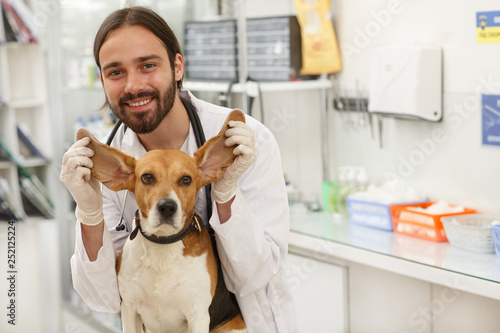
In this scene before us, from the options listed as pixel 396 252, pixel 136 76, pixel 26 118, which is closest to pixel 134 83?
pixel 136 76

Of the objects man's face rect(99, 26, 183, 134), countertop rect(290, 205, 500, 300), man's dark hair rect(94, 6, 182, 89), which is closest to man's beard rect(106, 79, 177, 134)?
man's face rect(99, 26, 183, 134)

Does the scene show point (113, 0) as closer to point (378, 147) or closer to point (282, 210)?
point (378, 147)

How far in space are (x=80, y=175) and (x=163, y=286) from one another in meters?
0.28

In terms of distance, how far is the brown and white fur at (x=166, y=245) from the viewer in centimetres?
120

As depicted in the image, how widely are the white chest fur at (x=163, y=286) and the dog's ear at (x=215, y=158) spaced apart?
157 mm

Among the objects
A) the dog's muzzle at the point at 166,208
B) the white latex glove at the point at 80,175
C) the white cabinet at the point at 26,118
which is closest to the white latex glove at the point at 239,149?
the dog's muzzle at the point at 166,208

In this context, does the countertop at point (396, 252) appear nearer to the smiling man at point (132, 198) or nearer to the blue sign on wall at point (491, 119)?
the blue sign on wall at point (491, 119)

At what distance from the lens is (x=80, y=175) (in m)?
1.19

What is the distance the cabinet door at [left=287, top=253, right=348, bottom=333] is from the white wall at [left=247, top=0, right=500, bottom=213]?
0.55 m

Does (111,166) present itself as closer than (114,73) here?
Yes

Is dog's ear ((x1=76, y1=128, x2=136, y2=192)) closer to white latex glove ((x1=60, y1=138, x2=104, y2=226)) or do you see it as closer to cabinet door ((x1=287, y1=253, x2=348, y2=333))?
white latex glove ((x1=60, y1=138, x2=104, y2=226))

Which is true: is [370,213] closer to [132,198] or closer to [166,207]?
[132,198]

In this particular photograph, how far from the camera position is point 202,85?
372cm

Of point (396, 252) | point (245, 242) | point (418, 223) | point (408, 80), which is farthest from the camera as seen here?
point (408, 80)
